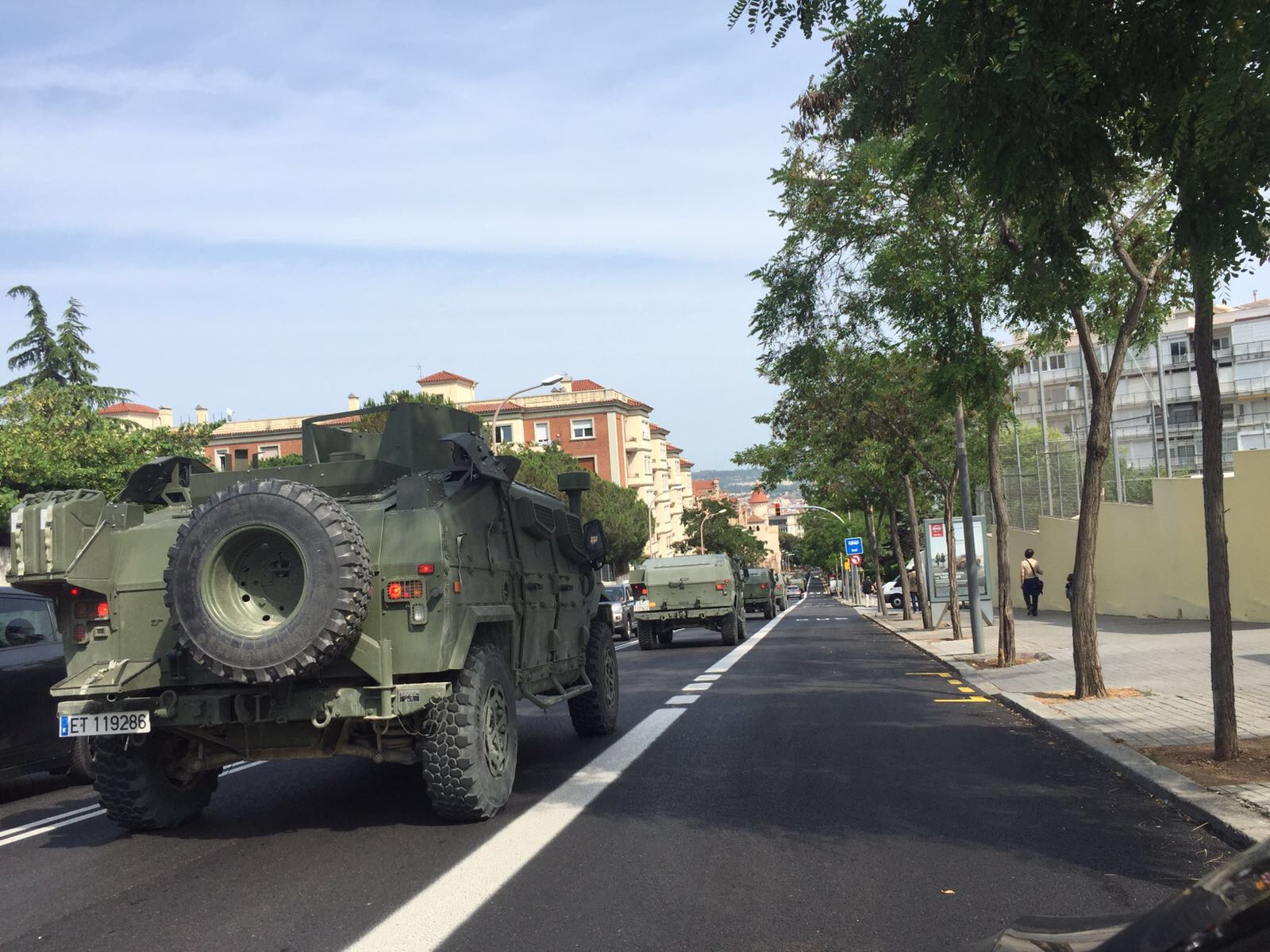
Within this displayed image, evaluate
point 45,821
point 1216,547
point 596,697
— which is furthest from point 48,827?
point 1216,547

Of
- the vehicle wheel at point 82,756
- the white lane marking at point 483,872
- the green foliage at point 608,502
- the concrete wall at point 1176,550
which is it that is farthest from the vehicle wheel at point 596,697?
the green foliage at point 608,502

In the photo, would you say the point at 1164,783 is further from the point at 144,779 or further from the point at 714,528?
the point at 714,528

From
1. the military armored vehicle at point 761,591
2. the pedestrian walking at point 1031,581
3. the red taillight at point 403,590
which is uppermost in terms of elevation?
the red taillight at point 403,590

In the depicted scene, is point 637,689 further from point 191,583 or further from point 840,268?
point 191,583

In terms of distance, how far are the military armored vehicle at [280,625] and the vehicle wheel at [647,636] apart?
65.1 ft

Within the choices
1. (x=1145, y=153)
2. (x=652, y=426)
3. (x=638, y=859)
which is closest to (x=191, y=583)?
(x=638, y=859)

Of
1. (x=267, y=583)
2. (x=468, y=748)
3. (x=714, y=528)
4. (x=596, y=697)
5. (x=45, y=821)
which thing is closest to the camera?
(x=267, y=583)

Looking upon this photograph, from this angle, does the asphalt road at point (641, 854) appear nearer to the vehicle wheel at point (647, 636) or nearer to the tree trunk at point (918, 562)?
the vehicle wheel at point (647, 636)

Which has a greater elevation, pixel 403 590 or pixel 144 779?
pixel 403 590

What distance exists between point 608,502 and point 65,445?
42.3 meters

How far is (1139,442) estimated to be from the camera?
108 ft

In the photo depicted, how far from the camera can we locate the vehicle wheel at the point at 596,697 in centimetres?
1067

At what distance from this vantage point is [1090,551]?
11.7 metres

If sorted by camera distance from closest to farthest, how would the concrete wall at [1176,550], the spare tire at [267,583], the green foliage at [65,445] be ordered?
the spare tire at [267,583] < the concrete wall at [1176,550] < the green foliage at [65,445]
